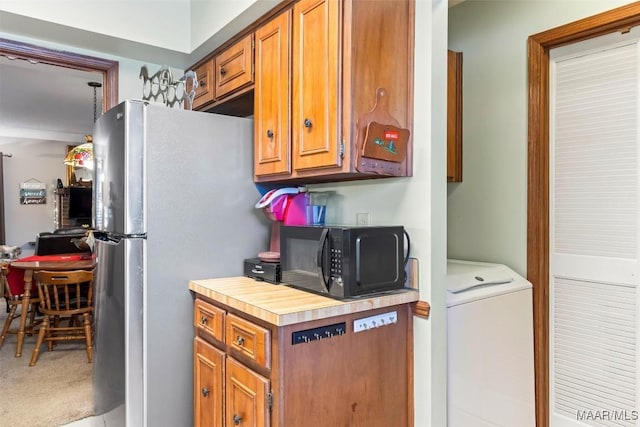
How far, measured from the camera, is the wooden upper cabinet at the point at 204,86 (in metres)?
2.50

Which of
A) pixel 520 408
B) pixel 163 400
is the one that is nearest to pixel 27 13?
pixel 163 400

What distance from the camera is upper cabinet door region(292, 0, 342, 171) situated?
1533 mm

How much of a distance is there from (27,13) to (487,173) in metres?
2.61

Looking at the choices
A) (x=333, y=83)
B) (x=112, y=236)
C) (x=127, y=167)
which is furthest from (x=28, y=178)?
(x=333, y=83)

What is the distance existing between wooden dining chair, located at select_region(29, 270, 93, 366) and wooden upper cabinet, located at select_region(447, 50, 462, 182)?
2.88 m

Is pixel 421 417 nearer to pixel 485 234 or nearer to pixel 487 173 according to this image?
pixel 485 234

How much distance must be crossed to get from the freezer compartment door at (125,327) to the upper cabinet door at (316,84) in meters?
0.84

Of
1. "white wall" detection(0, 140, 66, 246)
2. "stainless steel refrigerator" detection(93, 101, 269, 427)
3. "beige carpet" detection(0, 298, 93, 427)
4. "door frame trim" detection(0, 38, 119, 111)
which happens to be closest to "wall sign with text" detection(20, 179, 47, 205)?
"white wall" detection(0, 140, 66, 246)

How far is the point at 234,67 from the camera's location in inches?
87.5

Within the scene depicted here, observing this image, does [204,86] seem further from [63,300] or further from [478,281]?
[63,300]

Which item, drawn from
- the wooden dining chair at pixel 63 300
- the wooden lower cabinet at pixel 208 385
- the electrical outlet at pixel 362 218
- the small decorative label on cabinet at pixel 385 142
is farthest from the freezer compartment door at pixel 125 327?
the wooden dining chair at pixel 63 300

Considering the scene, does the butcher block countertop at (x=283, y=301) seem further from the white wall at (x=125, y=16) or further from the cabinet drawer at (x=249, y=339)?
the white wall at (x=125, y=16)

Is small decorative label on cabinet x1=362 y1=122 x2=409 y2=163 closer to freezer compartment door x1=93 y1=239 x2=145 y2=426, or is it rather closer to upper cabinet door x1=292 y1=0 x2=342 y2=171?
upper cabinet door x1=292 y1=0 x2=342 y2=171

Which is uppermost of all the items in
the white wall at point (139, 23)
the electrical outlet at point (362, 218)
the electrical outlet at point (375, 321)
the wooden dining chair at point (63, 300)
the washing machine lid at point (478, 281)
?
the white wall at point (139, 23)
